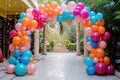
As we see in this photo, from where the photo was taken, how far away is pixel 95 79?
979cm

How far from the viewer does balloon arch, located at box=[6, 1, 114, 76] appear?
10.5 metres

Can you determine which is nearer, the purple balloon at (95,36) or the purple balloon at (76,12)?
the purple balloon at (95,36)

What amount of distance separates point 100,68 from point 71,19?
237 cm

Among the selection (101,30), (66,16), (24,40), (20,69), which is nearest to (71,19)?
(66,16)

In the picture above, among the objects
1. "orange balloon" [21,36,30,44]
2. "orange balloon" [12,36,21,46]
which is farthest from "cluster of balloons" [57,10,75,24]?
"orange balloon" [12,36,21,46]

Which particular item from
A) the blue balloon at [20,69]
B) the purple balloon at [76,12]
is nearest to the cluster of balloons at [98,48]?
the purple balloon at [76,12]

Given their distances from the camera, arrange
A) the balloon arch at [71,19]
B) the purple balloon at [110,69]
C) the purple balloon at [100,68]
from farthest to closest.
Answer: the purple balloon at [110,69] → the balloon arch at [71,19] → the purple balloon at [100,68]

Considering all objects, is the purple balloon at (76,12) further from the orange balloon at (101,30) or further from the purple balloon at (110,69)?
the purple balloon at (110,69)

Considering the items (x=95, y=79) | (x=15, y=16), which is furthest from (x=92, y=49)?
(x=15, y=16)

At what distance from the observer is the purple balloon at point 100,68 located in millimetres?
10423

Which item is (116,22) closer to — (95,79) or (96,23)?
(96,23)

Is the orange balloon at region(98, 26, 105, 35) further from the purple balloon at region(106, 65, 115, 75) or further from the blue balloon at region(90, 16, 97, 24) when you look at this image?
the purple balloon at region(106, 65, 115, 75)

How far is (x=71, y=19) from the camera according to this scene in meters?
11.2

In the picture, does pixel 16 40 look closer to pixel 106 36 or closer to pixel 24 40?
pixel 24 40
